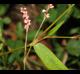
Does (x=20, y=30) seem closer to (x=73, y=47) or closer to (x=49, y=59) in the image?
(x=73, y=47)

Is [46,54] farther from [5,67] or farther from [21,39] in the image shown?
[21,39]

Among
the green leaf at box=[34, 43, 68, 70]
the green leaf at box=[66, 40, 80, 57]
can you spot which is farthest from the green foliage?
the green leaf at box=[34, 43, 68, 70]

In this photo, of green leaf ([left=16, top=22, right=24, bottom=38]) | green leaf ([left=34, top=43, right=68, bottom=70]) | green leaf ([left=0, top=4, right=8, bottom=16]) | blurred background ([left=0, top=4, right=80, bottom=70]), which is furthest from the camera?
green leaf ([left=0, top=4, right=8, bottom=16])

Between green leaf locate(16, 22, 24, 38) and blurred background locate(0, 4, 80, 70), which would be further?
green leaf locate(16, 22, 24, 38)

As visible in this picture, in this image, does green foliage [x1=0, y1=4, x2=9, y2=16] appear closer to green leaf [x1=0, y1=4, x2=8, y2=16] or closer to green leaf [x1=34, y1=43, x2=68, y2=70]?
green leaf [x1=0, y1=4, x2=8, y2=16]

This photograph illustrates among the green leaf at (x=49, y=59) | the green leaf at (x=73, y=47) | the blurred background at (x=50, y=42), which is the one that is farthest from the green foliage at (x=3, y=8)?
the green leaf at (x=49, y=59)

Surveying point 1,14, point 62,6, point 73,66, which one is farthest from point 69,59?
point 1,14

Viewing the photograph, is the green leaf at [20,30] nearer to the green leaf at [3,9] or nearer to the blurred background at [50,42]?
the blurred background at [50,42]
